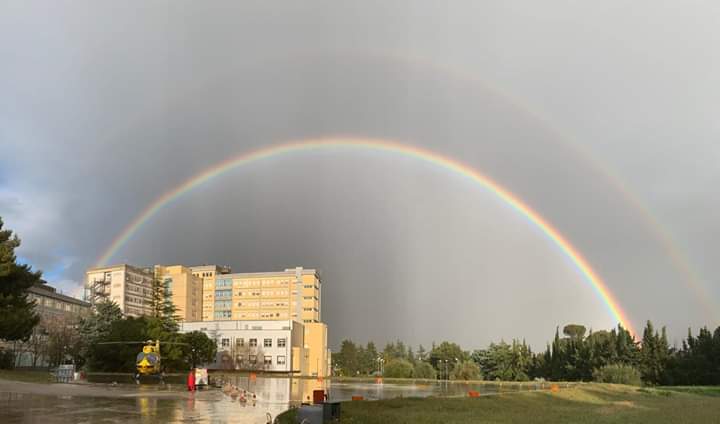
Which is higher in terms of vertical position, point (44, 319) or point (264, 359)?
point (44, 319)

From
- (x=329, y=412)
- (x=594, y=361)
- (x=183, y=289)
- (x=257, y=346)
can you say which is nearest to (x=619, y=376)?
(x=594, y=361)

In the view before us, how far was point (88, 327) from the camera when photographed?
8575 cm

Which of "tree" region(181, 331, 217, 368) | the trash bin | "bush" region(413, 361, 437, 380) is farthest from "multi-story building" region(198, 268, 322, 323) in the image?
the trash bin

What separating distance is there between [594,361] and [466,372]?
70.7 ft

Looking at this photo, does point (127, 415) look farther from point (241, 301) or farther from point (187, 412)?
point (241, 301)

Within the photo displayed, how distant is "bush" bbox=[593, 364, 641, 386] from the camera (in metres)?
74.2

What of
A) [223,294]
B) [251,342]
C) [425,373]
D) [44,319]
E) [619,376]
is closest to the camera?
[619,376]

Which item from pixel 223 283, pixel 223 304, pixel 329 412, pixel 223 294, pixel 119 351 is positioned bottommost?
pixel 119 351

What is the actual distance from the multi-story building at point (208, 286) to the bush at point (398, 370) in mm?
77941

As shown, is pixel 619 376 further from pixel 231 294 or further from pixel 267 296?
pixel 231 294

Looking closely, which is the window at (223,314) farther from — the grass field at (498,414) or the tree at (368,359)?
the grass field at (498,414)

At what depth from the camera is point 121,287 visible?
158 metres

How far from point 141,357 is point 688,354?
2826 inches

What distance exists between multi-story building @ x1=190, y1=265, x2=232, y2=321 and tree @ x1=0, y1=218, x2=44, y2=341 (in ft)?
398
